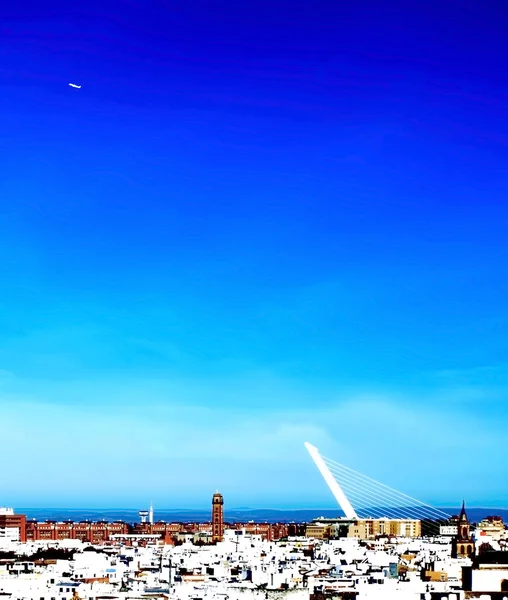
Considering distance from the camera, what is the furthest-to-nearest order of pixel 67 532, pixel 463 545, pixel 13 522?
pixel 67 532 < pixel 13 522 < pixel 463 545

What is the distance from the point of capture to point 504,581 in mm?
26656

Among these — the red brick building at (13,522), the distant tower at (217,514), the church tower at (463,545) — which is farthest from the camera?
the distant tower at (217,514)

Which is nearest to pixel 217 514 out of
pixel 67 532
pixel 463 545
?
pixel 67 532

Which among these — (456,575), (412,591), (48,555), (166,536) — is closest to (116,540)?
(166,536)

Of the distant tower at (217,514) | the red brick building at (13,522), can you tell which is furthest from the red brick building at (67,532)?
the distant tower at (217,514)

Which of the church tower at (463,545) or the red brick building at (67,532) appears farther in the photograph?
the red brick building at (67,532)

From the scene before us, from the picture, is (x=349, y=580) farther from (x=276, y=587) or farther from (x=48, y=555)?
(x=48, y=555)

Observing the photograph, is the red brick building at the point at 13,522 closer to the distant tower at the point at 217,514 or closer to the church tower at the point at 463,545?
the distant tower at the point at 217,514

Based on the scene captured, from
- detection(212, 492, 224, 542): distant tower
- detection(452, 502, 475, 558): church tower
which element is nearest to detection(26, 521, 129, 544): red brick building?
detection(212, 492, 224, 542): distant tower

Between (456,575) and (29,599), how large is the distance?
12075 millimetres

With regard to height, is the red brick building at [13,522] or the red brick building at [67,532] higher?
the red brick building at [13,522]

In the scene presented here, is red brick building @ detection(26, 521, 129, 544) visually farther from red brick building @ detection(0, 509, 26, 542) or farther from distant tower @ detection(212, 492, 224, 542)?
distant tower @ detection(212, 492, 224, 542)

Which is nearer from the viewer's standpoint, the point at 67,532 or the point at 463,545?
the point at 463,545

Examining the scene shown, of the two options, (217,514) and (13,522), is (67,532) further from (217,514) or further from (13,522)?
(217,514)
